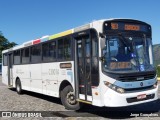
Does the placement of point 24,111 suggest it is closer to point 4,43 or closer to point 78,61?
point 78,61

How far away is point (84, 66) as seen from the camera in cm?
984

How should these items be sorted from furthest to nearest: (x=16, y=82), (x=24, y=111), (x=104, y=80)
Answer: (x=16, y=82) → (x=24, y=111) → (x=104, y=80)

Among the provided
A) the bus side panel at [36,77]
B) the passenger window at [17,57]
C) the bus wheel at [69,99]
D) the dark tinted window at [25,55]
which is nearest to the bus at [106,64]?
the bus wheel at [69,99]

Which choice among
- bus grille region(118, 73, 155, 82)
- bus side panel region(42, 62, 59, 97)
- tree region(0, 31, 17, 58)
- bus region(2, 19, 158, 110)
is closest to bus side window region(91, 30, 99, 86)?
bus region(2, 19, 158, 110)

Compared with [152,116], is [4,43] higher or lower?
higher

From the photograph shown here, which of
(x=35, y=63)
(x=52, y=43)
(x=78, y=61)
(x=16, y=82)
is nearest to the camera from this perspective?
(x=78, y=61)

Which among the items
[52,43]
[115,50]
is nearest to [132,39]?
[115,50]

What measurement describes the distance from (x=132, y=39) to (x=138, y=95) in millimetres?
1747

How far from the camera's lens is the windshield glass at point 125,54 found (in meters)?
8.81

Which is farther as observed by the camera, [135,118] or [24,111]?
[24,111]

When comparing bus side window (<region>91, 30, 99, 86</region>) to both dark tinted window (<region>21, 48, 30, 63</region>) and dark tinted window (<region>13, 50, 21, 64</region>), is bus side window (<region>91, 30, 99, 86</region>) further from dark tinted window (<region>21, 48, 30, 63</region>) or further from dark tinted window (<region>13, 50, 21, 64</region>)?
dark tinted window (<region>13, 50, 21, 64</region>)

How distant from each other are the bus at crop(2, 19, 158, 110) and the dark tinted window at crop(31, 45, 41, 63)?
202 centimetres

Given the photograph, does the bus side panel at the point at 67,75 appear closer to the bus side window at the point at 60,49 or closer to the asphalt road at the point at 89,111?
the bus side window at the point at 60,49

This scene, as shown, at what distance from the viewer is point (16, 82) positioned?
18.2 meters
